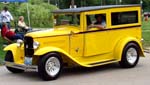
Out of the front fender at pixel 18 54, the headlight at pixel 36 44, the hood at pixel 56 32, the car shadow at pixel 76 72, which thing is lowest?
the car shadow at pixel 76 72

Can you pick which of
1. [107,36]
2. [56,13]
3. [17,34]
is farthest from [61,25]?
[17,34]

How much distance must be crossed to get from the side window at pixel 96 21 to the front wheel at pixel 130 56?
0.93 metres

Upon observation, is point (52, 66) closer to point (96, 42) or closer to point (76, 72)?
point (76, 72)

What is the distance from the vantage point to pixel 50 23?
32.2m

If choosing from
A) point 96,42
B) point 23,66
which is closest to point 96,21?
point 96,42

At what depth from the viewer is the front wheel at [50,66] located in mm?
10625

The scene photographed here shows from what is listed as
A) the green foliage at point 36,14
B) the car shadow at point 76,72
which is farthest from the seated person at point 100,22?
the green foliage at point 36,14

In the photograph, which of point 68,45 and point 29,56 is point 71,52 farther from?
point 29,56

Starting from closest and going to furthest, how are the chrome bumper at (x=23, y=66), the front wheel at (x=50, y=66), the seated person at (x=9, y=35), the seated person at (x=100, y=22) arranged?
the front wheel at (x=50, y=66)
the chrome bumper at (x=23, y=66)
the seated person at (x=100, y=22)
the seated person at (x=9, y=35)

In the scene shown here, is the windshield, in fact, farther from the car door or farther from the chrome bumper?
the chrome bumper

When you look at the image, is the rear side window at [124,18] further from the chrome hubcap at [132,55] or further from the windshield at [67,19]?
the windshield at [67,19]

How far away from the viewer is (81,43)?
38.0 feet

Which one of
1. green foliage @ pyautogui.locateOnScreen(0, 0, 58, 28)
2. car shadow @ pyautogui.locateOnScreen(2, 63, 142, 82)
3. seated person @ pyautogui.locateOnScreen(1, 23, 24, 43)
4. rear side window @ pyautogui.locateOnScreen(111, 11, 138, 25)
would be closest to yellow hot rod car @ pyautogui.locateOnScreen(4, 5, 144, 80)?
rear side window @ pyautogui.locateOnScreen(111, 11, 138, 25)

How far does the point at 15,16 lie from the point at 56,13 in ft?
65.6
